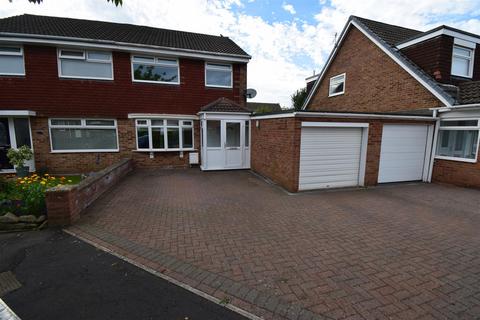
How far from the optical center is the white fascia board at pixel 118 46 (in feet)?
28.8

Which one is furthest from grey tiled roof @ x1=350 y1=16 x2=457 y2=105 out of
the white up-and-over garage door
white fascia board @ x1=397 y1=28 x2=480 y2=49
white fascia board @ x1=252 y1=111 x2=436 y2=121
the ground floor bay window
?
the ground floor bay window

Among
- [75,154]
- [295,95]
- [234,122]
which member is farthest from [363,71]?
[295,95]

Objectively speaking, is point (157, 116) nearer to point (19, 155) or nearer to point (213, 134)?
point (213, 134)

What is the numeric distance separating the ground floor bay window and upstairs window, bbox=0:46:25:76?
1.80 m

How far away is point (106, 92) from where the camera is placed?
10008 mm

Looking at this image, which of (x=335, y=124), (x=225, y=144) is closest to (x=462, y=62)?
(x=335, y=124)

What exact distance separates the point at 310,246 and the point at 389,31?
1285cm

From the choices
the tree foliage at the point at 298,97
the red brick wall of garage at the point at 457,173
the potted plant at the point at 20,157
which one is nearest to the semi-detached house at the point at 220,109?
the red brick wall of garage at the point at 457,173

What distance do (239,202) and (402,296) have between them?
3914 millimetres

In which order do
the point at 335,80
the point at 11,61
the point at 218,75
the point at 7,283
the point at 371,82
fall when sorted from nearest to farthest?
1. the point at 7,283
2. the point at 11,61
3. the point at 371,82
4. the point at 218,75
5. the point at 335,80

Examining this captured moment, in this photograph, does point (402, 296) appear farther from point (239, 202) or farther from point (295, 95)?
point (295, 95)

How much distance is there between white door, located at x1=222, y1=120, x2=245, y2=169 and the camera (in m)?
10.5

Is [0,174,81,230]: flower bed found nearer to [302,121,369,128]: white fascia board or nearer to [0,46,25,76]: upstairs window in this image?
[302,121,369,128]: white fascia board

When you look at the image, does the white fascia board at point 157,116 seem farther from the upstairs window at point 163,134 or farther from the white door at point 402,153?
the white door at point 402,153
